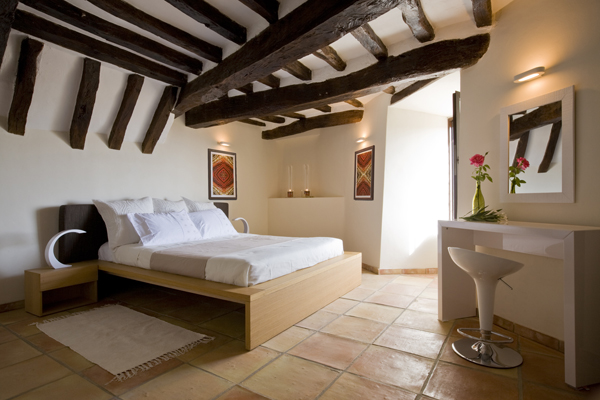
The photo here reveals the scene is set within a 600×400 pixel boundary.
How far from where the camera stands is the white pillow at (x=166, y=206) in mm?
4031

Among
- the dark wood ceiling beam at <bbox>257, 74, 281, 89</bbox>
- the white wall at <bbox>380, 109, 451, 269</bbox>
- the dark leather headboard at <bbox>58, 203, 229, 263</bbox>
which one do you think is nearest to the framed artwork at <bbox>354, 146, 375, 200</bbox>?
the white wall at <bbox>380, 109, 451, 269</bbox>

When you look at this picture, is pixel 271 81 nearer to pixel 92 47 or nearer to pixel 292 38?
pixel 292 38

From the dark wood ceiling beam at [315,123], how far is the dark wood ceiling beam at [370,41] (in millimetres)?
1952

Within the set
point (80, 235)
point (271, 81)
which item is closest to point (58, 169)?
point (80, 235)

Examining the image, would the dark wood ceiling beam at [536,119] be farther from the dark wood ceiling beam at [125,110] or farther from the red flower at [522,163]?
→ the dark wood ceiling beam at [125,110]

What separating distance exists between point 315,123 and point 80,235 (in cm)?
375

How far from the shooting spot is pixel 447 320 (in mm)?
2738

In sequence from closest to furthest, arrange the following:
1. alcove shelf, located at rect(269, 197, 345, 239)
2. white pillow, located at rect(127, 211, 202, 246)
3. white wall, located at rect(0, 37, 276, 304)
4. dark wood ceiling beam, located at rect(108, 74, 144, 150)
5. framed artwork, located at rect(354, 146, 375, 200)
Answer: white wall, located at rect(0, 37, 276, 304)
white pillow, located at rect(127, 211, 202, 246)
dark wood ceiling beam, located at rect(108, 74, 144, 150)
framed artwork, located at rect(354, 146, 375, 200)
alcove shelf, located at rect(269, 197, 345, 239)

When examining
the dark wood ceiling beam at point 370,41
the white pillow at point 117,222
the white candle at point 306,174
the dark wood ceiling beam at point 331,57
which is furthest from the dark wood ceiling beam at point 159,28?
the white candle at point 306,174

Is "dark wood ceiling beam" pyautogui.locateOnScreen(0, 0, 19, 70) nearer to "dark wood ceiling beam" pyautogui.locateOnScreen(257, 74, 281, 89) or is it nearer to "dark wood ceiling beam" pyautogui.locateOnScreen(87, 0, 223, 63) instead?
"dark wood ceiling beam" pyautogui.locateOnScreen(87, 0, 223, 63)

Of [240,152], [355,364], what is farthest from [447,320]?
[240,152]

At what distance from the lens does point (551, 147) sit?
2.26 m

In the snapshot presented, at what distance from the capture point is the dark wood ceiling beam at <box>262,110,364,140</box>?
502 cm

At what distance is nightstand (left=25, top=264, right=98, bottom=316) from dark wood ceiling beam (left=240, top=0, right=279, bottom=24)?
9.74ft
